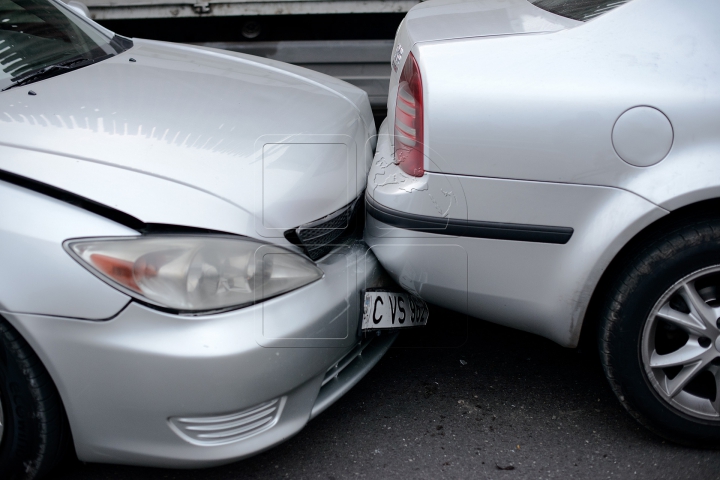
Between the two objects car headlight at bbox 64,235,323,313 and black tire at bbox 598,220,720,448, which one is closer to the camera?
car headlight at bbox 64,235,323,313

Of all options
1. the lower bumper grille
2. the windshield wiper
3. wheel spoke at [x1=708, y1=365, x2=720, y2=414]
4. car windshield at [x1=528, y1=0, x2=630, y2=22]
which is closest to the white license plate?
the lower bumper grille

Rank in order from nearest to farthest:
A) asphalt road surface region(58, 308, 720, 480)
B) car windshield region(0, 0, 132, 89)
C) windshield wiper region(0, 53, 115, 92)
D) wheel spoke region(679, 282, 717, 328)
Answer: wheel spoke region(679, 282, 717, 328)
asphalt road surface region(58, 308, 720, 480)
windshield wiper region(0, 53, 115, 92)
car windshield region(0, 0, 132, 89)

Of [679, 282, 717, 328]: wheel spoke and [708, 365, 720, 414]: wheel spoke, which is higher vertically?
[679, 282, 717, 328]: wheel spoke

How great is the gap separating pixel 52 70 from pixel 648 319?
2.12m

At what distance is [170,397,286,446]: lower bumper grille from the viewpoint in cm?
173

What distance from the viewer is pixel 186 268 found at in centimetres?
169

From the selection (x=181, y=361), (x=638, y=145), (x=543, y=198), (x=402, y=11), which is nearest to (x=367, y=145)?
(x=543, y=198)

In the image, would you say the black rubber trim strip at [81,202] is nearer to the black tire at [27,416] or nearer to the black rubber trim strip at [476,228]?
the black tire at [27,416]

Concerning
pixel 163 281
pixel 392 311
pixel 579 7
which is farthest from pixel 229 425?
pixel 579 7

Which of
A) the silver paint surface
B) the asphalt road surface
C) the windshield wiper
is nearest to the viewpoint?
the silver paint surface

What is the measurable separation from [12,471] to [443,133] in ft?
5.03

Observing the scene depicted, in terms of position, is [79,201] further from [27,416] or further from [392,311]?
[392,311]

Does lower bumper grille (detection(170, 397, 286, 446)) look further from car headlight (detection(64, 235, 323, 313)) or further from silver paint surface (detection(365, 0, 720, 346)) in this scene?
silver paint surface (detection(365, 0, 720, 346))

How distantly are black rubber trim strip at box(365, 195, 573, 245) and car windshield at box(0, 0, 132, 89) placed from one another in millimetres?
1320
